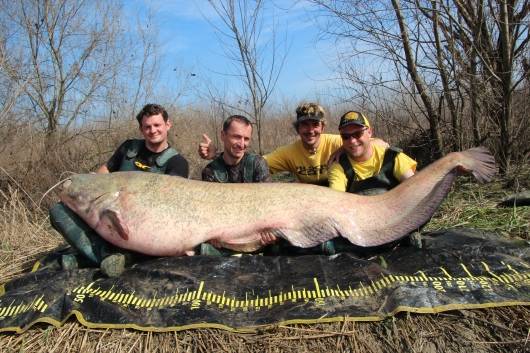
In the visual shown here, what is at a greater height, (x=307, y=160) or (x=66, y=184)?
(x=307, y=160)

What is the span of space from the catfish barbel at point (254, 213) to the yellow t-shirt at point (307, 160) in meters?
1.22

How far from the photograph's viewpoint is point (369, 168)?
3.81 metres

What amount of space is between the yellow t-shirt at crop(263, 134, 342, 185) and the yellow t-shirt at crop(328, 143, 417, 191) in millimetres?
629

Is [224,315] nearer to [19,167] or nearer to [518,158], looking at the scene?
[518,158]

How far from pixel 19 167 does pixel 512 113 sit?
308 inches

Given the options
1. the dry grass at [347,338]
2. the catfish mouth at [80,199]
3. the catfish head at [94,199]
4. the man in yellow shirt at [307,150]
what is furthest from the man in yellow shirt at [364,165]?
the catfish mouth at [80,199]

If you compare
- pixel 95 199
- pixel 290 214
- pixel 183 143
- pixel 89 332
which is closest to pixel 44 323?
pixel 89 332

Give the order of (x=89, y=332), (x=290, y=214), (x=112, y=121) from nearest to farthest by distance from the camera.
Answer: (x=89, y=332) < (x=290, y=214) < (x=112, y=121)

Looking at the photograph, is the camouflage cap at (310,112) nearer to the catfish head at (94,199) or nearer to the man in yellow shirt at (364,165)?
the man in yellow shirt at (364,165)

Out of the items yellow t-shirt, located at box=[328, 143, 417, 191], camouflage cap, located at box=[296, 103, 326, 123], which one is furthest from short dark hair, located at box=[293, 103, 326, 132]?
yellow t-shirt, located at box=[328, 143, 417, 191]

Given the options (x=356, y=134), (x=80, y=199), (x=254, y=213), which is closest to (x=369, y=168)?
(x=356, y=134)

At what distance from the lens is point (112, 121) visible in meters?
9.65

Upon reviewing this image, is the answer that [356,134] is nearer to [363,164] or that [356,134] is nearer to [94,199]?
[363,164]

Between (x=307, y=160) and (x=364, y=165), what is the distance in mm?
844
